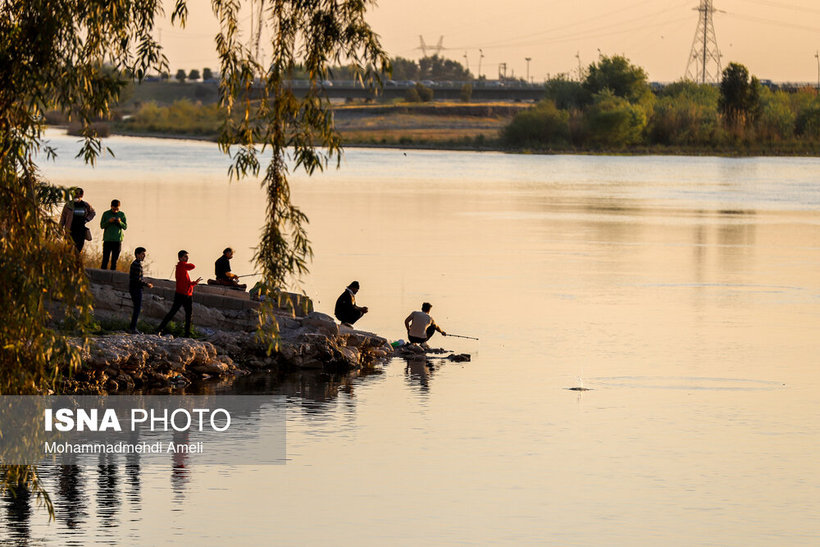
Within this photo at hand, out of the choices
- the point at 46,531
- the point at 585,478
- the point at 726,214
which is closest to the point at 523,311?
the point at 585,478

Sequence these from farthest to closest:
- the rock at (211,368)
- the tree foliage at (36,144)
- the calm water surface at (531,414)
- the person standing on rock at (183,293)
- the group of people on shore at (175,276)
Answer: the group of people on shore at (175,276)
the person standing on rock at (183,293)
the rock at (211,368)
the calm water surface at (531,414)
the tree foliage at (36,144)

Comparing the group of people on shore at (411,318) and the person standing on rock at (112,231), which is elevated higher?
the person standing on rock at (112,231)

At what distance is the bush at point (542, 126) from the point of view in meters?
177

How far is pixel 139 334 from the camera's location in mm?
26625

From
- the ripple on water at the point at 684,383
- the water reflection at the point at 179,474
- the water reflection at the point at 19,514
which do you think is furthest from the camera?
the ripple on water at the point at 684,383

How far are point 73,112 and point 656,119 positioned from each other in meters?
168

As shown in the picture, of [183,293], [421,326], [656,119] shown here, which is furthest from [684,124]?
[183,293]

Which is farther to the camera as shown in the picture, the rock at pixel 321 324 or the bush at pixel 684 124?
the bush at pixel 684 124

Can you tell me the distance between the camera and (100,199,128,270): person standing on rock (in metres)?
30.7

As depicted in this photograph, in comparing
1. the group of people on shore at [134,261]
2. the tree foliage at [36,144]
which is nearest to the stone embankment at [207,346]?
the group of people on shore at [134,261]

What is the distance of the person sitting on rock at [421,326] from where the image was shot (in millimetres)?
30016

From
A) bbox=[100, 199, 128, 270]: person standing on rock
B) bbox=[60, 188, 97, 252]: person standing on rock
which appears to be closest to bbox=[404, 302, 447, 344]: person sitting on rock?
bbox=[100, 199, 128, 270]: person standing on rock

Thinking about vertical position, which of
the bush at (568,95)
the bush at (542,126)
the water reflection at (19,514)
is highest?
the bush at (568,95)

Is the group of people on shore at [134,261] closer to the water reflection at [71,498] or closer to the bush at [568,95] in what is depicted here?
the water reflection at [71,498]
